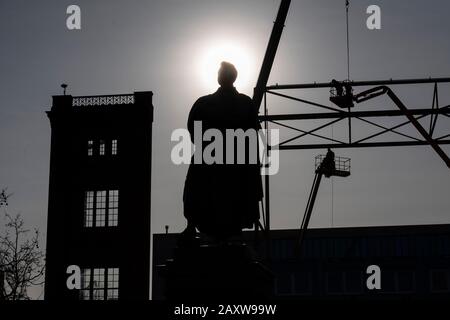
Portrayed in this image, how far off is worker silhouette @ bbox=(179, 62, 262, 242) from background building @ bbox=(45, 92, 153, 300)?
34336mm

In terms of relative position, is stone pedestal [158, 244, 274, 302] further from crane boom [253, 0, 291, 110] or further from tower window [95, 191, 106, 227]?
tower window [95, 191, 106, 227]

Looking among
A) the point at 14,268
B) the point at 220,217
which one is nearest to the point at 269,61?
the point at 14,268

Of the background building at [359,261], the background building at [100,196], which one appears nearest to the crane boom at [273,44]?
the background building at [100,196]

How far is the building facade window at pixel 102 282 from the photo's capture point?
41344 mm

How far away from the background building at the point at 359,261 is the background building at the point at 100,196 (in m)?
19.9

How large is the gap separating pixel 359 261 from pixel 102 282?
1083 inches

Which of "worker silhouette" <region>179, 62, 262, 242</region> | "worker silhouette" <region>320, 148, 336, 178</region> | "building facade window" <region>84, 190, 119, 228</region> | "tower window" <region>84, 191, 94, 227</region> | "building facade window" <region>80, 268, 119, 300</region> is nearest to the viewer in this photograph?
"worker silhouette" <region>179, 62, 262, 242</region>

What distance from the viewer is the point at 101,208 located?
43.0m

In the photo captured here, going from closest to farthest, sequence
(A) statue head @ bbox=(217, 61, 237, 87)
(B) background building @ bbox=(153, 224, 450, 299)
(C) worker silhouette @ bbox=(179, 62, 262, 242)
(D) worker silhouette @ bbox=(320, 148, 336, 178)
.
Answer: (C) worker silhouette @ bbox=(179, 62, 262, 242)
(A) statue head @ bbox=(217, 61, 237, 87)
(D) worker silhouette @ bbox=(320, 148, 336, 178)
(B) background building @ bbox=(153, 224, 450, 299)

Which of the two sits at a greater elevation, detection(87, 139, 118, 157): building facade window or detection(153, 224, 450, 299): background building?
detection(87, 139, 118, 157): building facade window

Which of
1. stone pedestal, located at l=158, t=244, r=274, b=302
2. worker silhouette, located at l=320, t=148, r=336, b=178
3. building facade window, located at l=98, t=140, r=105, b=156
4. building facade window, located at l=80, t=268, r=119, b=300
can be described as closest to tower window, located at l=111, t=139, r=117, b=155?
building facade window, located at l=98, t=140, r=105, b=156

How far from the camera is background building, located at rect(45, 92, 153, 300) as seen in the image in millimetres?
41500

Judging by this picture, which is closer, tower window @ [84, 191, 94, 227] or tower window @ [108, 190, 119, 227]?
tower window @ [108, 190, 119, 227]
